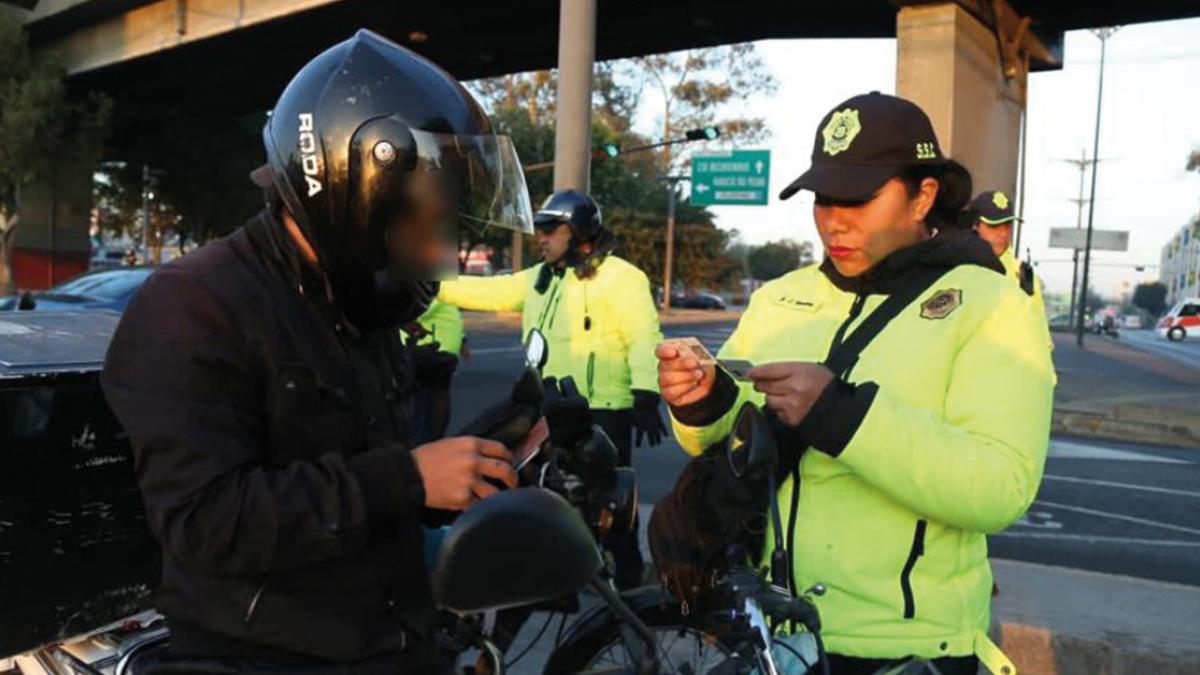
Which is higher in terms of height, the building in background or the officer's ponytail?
the building in background

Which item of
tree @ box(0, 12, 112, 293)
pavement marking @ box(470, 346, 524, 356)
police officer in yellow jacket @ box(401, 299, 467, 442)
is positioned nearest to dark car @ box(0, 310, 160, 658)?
police officer in yellow jacket @ box(401, 299, 467, 442)

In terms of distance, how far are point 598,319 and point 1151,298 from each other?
12169cm

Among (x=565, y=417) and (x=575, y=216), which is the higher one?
(x=575, y=216)

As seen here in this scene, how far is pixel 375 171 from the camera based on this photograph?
1.48 m

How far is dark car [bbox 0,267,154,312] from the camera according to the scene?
10031 mm

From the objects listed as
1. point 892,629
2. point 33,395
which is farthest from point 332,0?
point 892,629

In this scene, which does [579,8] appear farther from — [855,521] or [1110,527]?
[855,521]

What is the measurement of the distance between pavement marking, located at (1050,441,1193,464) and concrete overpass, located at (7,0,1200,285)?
357cm

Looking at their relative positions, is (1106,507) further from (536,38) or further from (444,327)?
(536,38)

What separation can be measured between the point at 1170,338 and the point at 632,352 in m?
47.8

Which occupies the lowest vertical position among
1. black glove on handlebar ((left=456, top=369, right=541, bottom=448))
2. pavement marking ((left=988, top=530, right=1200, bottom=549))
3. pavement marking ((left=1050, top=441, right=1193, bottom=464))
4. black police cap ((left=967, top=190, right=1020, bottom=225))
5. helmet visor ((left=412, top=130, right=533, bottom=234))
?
pavement marking ((left=988, top=530, right=1200, bottom=549))

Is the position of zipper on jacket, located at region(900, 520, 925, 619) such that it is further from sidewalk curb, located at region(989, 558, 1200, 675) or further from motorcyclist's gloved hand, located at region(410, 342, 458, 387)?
sidewalk curb, located at region(989, 558, 1200, 675)

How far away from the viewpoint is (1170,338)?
1777 inches

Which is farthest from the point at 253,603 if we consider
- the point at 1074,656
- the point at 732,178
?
the point at 732,178
